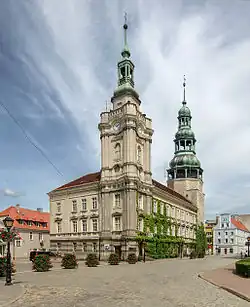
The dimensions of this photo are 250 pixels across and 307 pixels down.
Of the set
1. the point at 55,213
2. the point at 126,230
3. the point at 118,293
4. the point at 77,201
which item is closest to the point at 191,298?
the point at 118,293

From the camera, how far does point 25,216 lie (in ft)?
217

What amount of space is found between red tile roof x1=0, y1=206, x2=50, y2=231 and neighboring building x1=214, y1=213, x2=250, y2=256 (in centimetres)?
6064

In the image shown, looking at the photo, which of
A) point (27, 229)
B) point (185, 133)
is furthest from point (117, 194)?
point (185, 133)

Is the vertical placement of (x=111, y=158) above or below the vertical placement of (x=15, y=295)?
above

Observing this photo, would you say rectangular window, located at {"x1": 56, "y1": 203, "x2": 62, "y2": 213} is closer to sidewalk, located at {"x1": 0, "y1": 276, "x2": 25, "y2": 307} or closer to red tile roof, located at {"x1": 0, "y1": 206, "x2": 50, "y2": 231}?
red tile roof, located at {"x1": 0, "y1": 206, "x2": 50, "y2": 231}

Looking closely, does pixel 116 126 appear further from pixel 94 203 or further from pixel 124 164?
pixel 94 203

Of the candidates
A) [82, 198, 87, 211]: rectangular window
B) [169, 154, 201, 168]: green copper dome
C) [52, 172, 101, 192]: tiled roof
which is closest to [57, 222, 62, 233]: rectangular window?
[82, 198, 87, 211]: rectangular window

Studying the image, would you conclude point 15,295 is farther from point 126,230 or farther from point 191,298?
point 126,230

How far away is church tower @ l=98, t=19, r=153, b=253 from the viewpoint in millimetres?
51500

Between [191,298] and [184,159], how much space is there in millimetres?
70145

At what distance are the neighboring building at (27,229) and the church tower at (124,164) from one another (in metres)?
16.9

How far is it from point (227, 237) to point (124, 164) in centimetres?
6995

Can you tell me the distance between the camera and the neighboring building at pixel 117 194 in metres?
51.8

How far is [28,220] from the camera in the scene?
214ft
